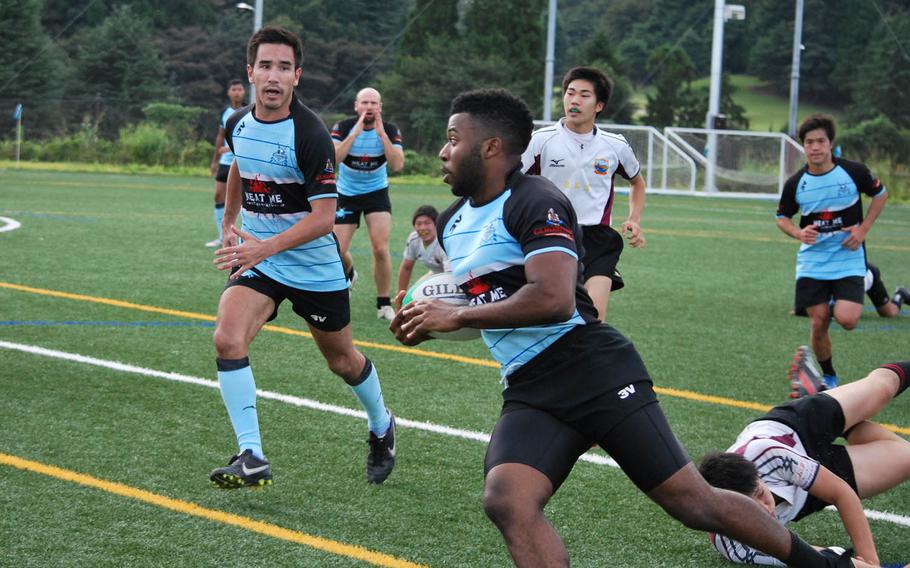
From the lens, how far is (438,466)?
6.21m

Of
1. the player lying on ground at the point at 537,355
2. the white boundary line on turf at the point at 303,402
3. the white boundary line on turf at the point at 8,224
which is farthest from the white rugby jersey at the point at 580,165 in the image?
the white boundary line on turf at the point at 8,224

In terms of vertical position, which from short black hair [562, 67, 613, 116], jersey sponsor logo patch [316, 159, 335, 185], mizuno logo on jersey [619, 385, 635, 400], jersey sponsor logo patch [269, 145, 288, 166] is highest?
short black hair [562, 67, 613, 116]

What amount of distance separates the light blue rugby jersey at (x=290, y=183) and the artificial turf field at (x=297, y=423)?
104 cm

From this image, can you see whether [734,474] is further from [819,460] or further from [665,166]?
[665,166]

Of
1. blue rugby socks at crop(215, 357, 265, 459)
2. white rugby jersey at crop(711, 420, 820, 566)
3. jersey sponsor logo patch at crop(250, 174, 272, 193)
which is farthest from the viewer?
jersey sponsor logo patch at crop(250, 174, 272, 193)

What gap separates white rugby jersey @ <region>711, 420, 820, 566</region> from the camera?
487 centimetres

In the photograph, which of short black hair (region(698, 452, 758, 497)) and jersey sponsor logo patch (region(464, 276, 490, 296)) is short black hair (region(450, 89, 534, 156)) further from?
short black hair (region(698, 452, 758, 497))

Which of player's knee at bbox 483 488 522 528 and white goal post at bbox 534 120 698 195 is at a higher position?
white goal post at bbox 534 120 698 195

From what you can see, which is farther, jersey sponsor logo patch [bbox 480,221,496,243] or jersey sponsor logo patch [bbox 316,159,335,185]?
jersey sponsor logo patch [bbox 316,159,335,185]

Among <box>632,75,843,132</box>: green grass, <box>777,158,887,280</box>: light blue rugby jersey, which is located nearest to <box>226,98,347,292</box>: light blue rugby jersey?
<box>777,158,887,280</box>: light blue rugby jersey

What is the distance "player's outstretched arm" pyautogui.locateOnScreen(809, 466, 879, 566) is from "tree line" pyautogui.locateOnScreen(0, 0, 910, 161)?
39.0 meters

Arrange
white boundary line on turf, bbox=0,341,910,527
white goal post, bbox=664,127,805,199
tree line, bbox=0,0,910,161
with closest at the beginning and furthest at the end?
white boundary line on turf, bbox=0,341,910,527 → white goal post, bbox=664,127,805,199 → tree line, bbox=0,0,910,161

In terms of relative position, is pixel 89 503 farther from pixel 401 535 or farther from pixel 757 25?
pixel 757 25

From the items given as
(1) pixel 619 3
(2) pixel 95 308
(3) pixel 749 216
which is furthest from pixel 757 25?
(2) pixel 95 308
